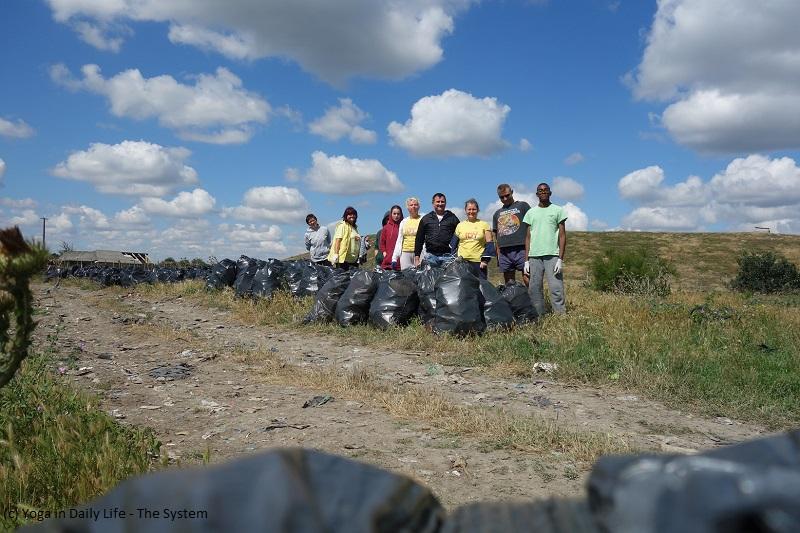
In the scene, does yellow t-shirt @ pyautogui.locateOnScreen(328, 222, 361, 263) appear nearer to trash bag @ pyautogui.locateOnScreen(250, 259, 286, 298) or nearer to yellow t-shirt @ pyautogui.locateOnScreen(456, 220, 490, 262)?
trash bag @ pyautogui.locateOnScreen(250, 259, 286, 298)

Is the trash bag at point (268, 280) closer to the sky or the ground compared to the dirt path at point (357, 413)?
closer to the sky

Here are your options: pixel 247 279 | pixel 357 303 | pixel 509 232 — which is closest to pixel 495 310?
pixel 509 232

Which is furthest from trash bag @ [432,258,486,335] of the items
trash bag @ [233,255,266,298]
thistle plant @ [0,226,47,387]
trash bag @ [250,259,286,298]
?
trash bag @ [233,255,266,298]

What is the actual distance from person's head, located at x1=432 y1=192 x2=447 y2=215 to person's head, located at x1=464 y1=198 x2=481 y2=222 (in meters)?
0.30

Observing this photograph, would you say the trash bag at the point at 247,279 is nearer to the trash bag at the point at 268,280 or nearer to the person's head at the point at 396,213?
the trash bag at the point at 268,280

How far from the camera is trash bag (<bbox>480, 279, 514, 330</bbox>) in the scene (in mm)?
6445

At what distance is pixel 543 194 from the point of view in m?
6.95

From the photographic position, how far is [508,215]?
758 centimetres

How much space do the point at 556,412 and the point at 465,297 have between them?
2501 mm

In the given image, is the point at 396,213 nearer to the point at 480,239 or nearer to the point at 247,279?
the point at 480,239

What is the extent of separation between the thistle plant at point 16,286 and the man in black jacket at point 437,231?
249 inches

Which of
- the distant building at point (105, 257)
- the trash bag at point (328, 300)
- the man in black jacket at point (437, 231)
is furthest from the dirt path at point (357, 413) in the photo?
the distant building at point (105, 257)

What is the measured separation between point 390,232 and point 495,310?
2952 mm

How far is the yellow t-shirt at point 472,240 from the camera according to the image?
7465 mm
